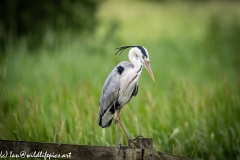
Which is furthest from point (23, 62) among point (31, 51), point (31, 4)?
point (31, 4)

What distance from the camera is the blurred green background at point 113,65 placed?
161 inches

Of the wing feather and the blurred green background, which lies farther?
the blurred green background

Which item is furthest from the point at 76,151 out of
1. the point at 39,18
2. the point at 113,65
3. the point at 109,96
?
the point at 39,18

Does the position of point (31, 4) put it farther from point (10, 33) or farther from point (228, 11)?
point (228, 11)

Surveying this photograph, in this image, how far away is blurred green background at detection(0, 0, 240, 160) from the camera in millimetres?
4082

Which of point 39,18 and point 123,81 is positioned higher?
point 39,18

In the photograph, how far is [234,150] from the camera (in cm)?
A: 424

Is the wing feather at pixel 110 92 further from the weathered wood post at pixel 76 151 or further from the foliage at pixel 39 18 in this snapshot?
the foliage at pixel 39 18

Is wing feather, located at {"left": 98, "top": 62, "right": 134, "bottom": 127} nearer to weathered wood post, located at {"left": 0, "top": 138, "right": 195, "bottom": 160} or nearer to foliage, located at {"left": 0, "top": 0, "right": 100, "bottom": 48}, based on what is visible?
weathered wood post, located at {"left": 0, "top": 138, "right": 195, "bottom": 160}

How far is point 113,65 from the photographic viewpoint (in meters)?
8.77

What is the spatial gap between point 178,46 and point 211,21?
213cm

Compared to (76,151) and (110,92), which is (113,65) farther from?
(76,151)

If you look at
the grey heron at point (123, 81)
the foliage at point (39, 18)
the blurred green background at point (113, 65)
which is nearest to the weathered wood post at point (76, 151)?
the grey heron at point (123, 81)

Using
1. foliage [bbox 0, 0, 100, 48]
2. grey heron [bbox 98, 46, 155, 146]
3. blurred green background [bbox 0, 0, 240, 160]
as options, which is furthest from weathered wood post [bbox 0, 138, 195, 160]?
foliage [bbox 0, 0, 100, 48]
